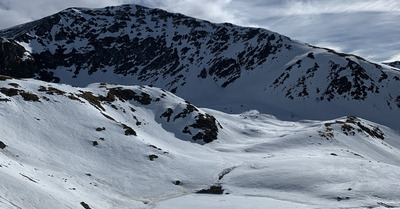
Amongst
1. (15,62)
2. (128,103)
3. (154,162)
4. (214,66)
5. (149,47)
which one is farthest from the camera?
(149,47)

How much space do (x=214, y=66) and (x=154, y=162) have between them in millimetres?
102053

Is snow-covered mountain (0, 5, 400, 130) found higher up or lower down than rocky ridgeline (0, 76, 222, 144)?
higher up

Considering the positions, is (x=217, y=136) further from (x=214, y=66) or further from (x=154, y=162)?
(x=214, y=66)

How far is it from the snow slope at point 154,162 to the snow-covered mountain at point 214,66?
33861 mm

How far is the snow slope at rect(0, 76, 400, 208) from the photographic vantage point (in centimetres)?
2677

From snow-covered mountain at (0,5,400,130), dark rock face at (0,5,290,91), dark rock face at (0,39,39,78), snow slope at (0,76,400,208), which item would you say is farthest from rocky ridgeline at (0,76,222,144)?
dark rock face at (0,39,39,78)

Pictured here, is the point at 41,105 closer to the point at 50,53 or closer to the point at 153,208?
the point at 153,208

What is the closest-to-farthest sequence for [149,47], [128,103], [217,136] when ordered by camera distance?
1. [217,136]
2. [128,103]
3. [149,47]

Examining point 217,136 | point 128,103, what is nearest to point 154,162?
point 217,136

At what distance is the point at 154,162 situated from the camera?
123ft

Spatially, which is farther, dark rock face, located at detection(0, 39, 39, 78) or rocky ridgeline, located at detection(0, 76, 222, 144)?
dark rock face, located at detection(0, 39, 39, 78)

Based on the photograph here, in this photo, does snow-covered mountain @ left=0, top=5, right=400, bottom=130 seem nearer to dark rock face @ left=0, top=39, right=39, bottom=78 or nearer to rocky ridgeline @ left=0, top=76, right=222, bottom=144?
dark rock face @ left=0, top=39, right=39, bottom=78

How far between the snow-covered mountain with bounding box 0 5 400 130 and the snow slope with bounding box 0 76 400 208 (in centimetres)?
3386

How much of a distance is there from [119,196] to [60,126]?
621 inches
